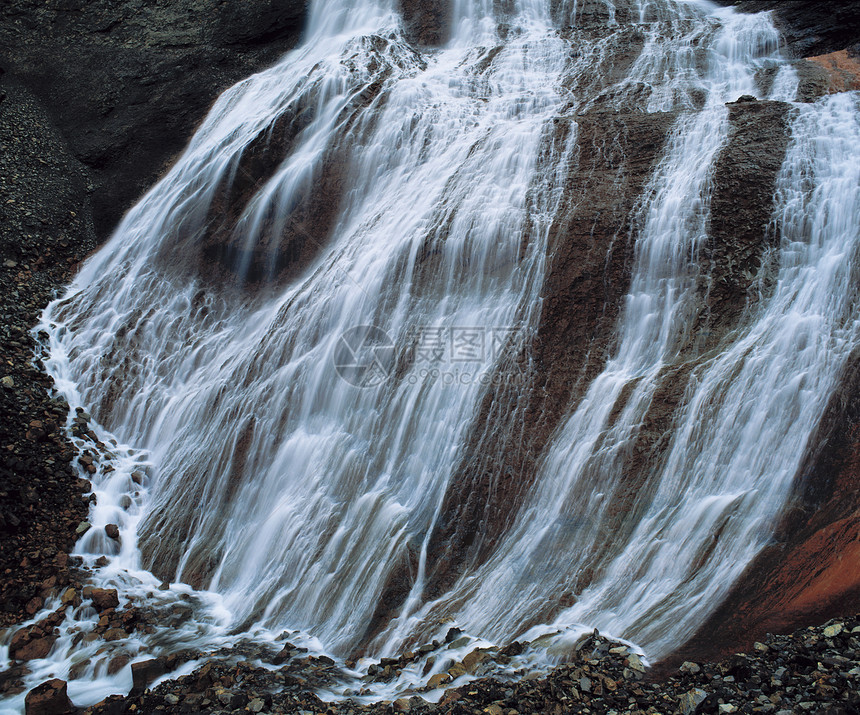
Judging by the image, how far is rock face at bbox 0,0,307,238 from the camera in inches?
563

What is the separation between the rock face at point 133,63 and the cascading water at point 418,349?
91.0 inches

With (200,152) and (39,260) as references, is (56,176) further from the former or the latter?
(200,152)

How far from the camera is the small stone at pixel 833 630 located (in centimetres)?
439

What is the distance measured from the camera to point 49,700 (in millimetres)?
5477

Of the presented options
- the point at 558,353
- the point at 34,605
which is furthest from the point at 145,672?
the point at 558,353

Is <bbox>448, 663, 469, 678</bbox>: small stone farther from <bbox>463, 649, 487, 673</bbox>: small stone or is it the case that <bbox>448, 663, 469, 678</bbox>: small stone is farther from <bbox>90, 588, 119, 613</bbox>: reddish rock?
<bbox>90, 588, 119, 613</bbox>: reddish rock

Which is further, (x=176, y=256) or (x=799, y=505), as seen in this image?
(x=176, y=256)

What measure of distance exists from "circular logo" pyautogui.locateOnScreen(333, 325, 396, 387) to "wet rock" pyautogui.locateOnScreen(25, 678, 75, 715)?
439 cm

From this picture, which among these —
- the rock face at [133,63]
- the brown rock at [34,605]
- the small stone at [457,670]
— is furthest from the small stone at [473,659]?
the rock face at [133,63]

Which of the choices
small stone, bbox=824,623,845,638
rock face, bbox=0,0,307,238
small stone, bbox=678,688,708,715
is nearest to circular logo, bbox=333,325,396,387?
small stone, bbox=678,688,708,715

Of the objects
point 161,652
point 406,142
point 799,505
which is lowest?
point 161,652

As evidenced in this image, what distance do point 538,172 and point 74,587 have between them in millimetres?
8060

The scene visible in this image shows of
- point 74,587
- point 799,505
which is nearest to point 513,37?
point 799,505

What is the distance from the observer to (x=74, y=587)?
7199mm
